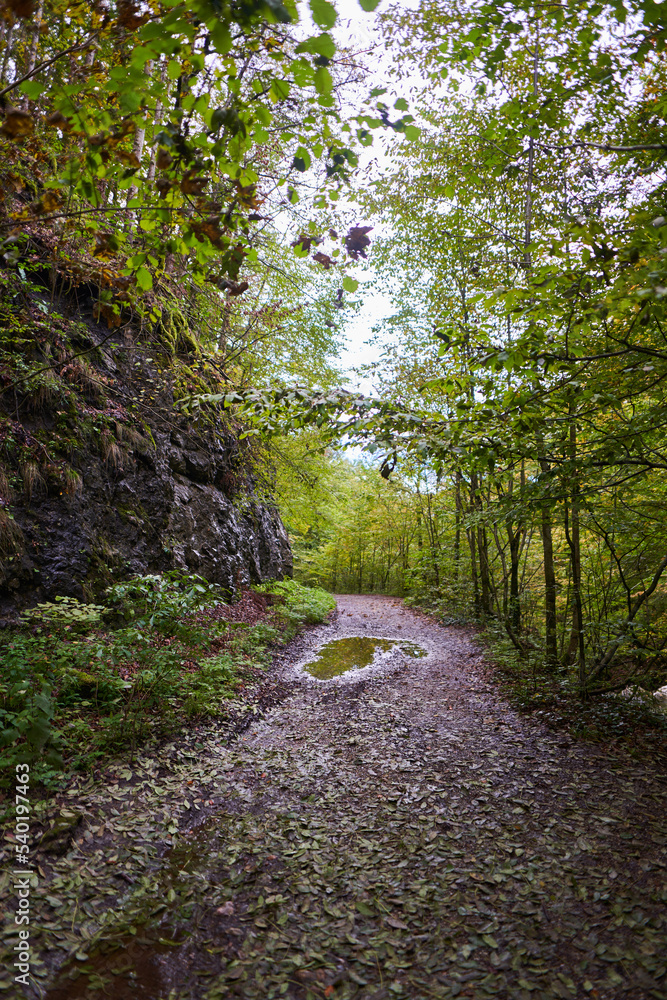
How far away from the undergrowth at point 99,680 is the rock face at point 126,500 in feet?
1.94

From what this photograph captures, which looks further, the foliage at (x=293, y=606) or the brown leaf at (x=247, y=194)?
the foliage at (x=293, y=606)

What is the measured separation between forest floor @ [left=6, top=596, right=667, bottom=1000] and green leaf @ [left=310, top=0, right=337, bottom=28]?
14.5 ft

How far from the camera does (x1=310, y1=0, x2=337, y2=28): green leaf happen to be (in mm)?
1711

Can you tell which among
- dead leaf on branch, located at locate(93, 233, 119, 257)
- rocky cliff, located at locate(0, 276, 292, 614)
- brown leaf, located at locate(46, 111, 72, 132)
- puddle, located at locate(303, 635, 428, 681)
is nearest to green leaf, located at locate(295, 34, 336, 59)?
brown leaf, located at locate(46, 111, 72, 132)

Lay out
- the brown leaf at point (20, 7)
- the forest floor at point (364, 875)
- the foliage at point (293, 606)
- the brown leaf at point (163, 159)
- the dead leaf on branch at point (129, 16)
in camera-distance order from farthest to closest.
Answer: the foliage at point (293, 606) < the forest floor at point (364, 875) < the dead leaf on branch at point (129, 16) < the brown leaf at point (163, 159) < the brown leaf at point (20, 7)

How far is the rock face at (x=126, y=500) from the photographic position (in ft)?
18.3

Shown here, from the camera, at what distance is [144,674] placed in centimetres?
491

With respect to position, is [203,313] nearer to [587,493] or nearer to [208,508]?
[208,508]

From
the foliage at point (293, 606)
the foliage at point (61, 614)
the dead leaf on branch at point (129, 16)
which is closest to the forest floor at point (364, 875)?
the foliage at point (61, 614)

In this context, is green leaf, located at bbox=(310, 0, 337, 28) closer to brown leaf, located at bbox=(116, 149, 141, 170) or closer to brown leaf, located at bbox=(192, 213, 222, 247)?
brown leaf, located at bbox=(192, 213, 222, 247)

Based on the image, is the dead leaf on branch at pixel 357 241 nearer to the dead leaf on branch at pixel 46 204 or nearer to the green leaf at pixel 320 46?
the green leaf at pixel 320 46

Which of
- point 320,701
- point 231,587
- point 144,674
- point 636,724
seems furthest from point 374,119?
point 231,587

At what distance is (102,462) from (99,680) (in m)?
3.32

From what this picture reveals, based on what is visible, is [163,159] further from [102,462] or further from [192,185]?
[102,462]
